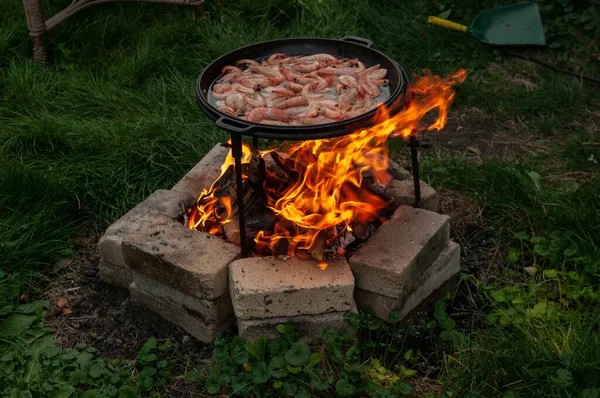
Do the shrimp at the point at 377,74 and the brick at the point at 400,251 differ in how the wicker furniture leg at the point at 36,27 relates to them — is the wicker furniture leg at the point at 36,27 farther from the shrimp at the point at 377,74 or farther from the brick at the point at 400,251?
the brick at the point at 400,251

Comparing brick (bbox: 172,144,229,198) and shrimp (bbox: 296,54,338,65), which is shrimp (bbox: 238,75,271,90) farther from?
brick (bbox: 172,144,229,198)

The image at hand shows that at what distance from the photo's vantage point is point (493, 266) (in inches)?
169

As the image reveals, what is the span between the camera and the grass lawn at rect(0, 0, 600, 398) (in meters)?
3.47

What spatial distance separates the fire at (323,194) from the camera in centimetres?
372

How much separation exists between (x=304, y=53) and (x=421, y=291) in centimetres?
139

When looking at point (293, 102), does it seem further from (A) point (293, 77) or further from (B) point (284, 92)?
(A) point (293, 77)

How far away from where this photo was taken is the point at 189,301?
3.72 metres

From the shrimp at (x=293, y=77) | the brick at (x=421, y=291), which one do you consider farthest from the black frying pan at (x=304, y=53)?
the brick at (x=421, y=291)

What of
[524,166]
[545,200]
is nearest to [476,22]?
[524,166]

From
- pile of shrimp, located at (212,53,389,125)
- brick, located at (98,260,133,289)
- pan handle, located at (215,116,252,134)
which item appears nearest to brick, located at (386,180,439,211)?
pile of shrimp, located at (212,53,389,125)

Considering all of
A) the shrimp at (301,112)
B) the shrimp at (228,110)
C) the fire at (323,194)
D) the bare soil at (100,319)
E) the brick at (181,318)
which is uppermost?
the shrimp at (228,110)

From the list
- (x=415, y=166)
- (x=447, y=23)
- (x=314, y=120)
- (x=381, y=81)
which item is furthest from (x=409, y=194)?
(x=447, y=23)

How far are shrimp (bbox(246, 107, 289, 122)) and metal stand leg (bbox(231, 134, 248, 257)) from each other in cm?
12

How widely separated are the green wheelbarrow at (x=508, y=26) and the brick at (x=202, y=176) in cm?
292
